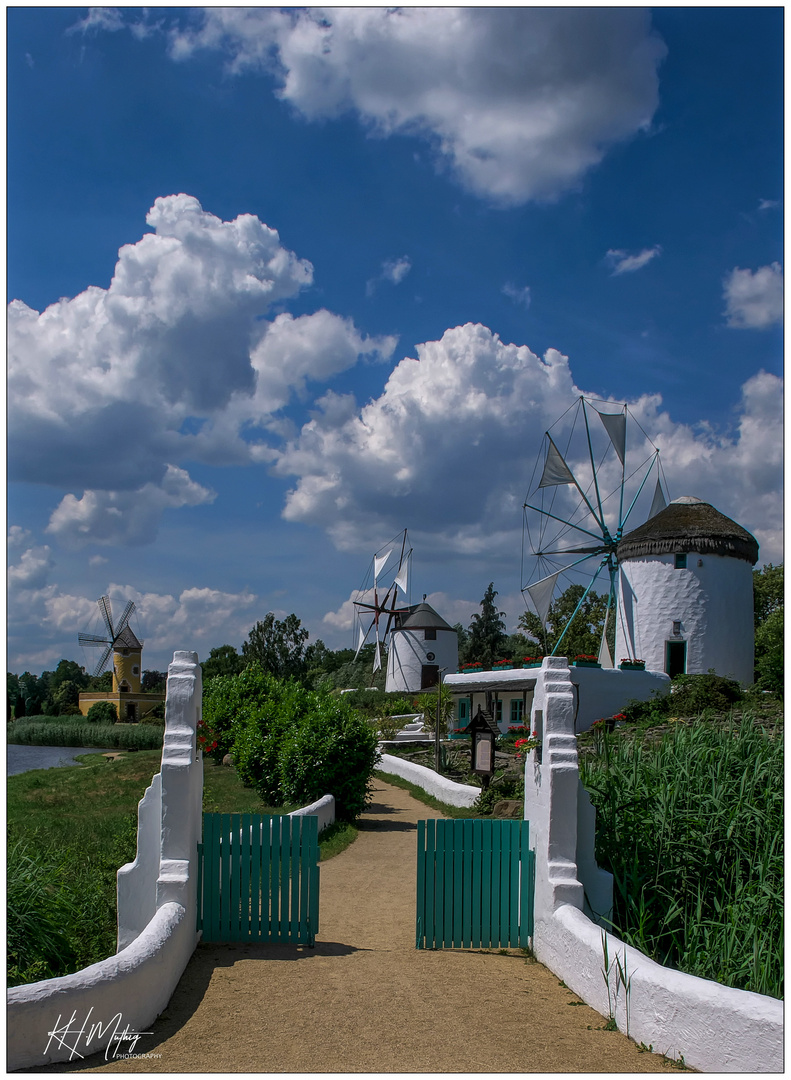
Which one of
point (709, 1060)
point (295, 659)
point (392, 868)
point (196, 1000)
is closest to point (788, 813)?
point (709, 1060)

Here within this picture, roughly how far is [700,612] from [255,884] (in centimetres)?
2373

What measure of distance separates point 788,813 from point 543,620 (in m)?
24.5

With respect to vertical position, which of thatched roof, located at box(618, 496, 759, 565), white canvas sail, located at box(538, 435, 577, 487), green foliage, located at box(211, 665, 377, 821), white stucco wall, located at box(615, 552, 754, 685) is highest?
white canvas sail, located at box(538, 435, 577, 487)

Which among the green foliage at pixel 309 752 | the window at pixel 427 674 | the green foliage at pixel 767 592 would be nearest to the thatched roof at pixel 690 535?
the green foliage at pixel 767 592

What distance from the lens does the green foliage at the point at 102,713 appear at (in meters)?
54.1

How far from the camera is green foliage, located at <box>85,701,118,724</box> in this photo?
54116mm

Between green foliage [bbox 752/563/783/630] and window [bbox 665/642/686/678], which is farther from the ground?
green foliage [bbox 752/563/783/630]

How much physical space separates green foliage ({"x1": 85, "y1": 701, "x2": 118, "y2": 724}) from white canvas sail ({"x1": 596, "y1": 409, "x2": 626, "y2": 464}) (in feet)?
126

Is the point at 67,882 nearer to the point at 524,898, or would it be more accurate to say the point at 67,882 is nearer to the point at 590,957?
the point at 524,898

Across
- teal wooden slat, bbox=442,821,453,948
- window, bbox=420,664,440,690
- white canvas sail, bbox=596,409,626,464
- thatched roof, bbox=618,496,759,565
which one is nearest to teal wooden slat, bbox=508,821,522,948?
teal wooden slat, bbox=442,821,453,948

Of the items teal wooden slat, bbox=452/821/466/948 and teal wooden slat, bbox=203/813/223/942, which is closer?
teal wooden slat, bbox=203/813/223/942

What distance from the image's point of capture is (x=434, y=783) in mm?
19812

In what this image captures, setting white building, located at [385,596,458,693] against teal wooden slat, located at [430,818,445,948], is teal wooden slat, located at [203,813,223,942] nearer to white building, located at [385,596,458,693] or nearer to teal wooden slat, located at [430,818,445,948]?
teal wooden slat, located at [430,818,445,948]

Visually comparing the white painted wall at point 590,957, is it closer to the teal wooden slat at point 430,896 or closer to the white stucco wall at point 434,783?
the teal wooden slat at point 430,896
